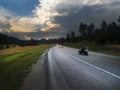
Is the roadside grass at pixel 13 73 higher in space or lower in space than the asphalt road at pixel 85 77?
lower

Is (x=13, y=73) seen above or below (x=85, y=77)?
below

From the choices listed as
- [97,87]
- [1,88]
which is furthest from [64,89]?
[1,88]

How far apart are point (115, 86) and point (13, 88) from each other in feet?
16.5

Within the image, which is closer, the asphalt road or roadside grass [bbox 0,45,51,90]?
the asphalt road

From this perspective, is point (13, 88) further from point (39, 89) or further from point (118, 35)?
point (118, 35)

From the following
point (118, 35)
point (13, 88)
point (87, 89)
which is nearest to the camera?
point (87, 89)

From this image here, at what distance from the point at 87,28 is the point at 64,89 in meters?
191

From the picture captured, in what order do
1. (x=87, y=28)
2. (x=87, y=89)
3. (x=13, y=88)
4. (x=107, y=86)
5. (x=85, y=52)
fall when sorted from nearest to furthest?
1. (x=87, y=89)
2. (x=107, y=86)
3. (x=13, y=88)
4. (x=85, y=52)
5. (x=87, y=28)

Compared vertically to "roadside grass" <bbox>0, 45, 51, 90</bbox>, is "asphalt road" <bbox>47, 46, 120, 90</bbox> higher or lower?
higher

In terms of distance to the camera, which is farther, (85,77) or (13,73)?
(13,73)

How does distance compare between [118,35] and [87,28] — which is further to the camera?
[87,28]

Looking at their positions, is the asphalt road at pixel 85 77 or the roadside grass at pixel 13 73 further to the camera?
the roadside grass at pixel 13 73

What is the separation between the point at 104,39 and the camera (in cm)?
9162

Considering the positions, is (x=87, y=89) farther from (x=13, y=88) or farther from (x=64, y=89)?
(x=13, y=88)
